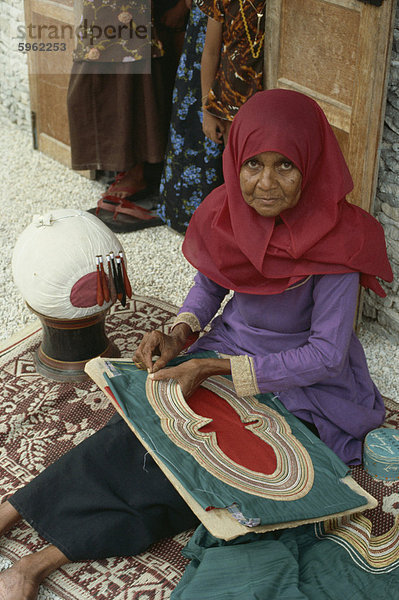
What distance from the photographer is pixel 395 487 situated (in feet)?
8.67

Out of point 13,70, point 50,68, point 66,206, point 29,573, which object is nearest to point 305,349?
point 29,573

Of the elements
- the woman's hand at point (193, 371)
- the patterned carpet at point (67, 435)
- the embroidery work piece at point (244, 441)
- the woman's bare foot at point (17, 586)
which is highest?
the woman's hand at point (193, 371)

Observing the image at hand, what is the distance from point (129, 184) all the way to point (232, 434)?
298 centimetres

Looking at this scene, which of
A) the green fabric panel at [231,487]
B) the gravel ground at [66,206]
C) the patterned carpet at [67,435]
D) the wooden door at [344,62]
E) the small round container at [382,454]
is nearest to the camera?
the green fabric panel at [231,487]

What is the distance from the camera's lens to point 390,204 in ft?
10.9

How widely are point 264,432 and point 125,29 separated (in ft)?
9.82

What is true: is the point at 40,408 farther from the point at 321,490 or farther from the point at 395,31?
the point at 395,31

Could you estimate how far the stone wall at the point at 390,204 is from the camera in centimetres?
308

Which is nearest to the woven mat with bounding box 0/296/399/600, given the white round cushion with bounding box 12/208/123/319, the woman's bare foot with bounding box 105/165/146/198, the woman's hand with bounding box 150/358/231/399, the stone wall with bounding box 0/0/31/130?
the white round cushion with bounding box 12/208/123/319

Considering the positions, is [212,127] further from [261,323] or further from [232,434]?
[232,434]

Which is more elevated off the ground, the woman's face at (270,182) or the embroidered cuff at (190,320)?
the woman's face at (270,182)

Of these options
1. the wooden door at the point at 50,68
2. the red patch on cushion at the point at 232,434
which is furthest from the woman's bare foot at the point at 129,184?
the red patch on cushion at the point at 232,434

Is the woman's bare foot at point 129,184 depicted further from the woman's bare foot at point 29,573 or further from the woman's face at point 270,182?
the woman's bare foot at point 29,573

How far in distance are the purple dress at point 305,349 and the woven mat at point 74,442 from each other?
29 centimetres
